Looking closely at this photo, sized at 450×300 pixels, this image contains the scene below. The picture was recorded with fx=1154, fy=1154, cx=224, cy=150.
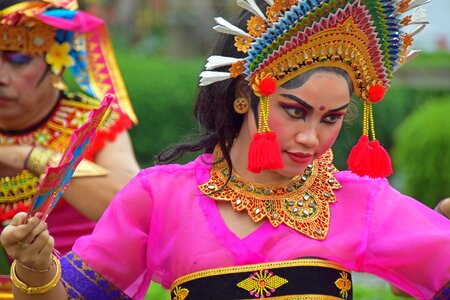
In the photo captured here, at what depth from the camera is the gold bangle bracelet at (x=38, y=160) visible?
4.50 meters

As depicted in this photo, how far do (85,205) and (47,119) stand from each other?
41 centimetres

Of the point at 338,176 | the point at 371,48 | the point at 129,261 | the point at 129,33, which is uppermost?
the point at 371,48

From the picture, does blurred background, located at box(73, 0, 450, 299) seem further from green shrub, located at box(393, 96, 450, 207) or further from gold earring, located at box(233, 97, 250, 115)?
gold earring, located at box(233, 97, 250, 115)

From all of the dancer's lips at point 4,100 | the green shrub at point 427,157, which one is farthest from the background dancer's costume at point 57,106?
the green shrub at point 427,157

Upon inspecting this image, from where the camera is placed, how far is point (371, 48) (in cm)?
343

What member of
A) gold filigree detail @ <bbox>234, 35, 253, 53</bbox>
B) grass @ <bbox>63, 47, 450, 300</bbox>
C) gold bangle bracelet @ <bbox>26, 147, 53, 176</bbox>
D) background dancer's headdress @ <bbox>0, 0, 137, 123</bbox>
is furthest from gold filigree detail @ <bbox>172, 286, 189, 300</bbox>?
grass @ <bbox>63, 47, 450, 300</bbox>

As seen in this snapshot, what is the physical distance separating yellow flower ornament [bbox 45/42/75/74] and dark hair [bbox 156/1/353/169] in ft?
4.69

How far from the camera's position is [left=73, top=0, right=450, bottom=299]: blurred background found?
8953 millimetres

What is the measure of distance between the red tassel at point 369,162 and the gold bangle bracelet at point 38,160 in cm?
147

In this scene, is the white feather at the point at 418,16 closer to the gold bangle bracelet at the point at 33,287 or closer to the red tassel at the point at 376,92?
the red tassel at the point at 376,92

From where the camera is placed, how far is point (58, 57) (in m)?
5.08

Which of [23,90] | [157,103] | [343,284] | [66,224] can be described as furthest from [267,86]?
[157,103]

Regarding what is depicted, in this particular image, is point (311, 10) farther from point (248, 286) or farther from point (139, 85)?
point (139, 85)

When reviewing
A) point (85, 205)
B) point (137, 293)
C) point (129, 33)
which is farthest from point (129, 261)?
point (129, 33)
